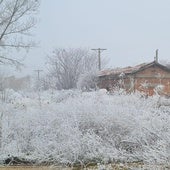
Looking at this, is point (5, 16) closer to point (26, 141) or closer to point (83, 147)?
point (26, 141)

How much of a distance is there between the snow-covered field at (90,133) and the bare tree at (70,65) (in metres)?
30.4

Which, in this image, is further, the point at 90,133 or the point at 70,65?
the point at 70,65

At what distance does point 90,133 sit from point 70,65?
37.4 meters

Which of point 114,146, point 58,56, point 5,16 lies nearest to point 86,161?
point 114,146

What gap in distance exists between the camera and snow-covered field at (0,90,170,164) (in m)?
5.27

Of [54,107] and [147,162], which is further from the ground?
[54,107]

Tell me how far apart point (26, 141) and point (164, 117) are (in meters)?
2.57

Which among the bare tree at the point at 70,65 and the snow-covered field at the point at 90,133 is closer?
the snow-covered field at the point at 90,133

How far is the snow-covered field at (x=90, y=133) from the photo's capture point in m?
5.27

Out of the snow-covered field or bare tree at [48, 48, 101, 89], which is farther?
bare tree at [48, 48, 101, 89]

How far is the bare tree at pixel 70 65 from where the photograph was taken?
3962cm

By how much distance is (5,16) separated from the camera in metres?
16.8

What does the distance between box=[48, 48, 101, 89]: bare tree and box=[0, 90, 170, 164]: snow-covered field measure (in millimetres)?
30416

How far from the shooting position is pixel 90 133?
5.93 m
